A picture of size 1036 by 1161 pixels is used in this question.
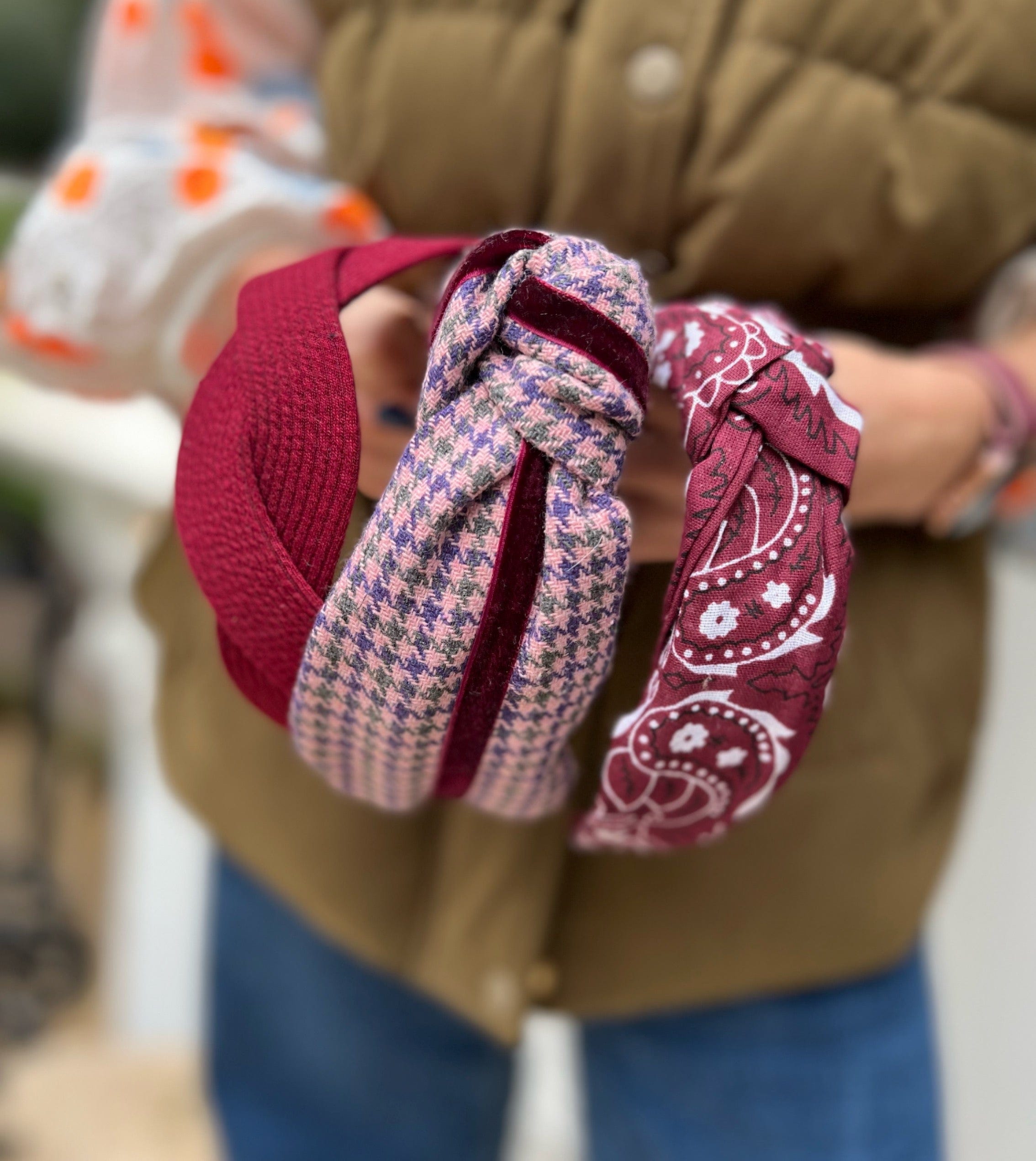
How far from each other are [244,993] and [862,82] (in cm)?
59

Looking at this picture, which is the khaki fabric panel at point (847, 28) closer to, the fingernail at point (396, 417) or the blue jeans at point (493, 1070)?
the fingernail at point (396, 417)

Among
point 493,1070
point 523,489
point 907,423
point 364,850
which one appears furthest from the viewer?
point 493,1070

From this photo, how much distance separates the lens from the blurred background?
2.19 ft

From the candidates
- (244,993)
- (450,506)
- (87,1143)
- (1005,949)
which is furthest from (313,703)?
(87,1143)

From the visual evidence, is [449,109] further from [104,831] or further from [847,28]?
[104,831]

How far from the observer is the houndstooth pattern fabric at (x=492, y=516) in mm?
209

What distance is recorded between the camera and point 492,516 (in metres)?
0.21

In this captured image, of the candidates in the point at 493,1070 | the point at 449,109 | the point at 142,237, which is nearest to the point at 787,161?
the point at 449,109

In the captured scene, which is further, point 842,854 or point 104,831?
point 104,831

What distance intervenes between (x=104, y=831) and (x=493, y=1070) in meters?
0.70

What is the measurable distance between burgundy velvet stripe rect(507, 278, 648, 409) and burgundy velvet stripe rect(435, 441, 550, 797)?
0.03 meters

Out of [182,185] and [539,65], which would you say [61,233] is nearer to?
[182,185]

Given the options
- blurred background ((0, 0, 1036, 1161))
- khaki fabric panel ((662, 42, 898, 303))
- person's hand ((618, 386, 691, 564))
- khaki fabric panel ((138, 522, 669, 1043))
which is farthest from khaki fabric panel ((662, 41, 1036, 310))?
blurred background ((0, 0, 1036, 1161))

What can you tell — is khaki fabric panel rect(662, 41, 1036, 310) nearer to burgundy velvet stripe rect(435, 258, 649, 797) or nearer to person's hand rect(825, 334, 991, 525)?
person's hand rect(825, 334, 991, 525)
